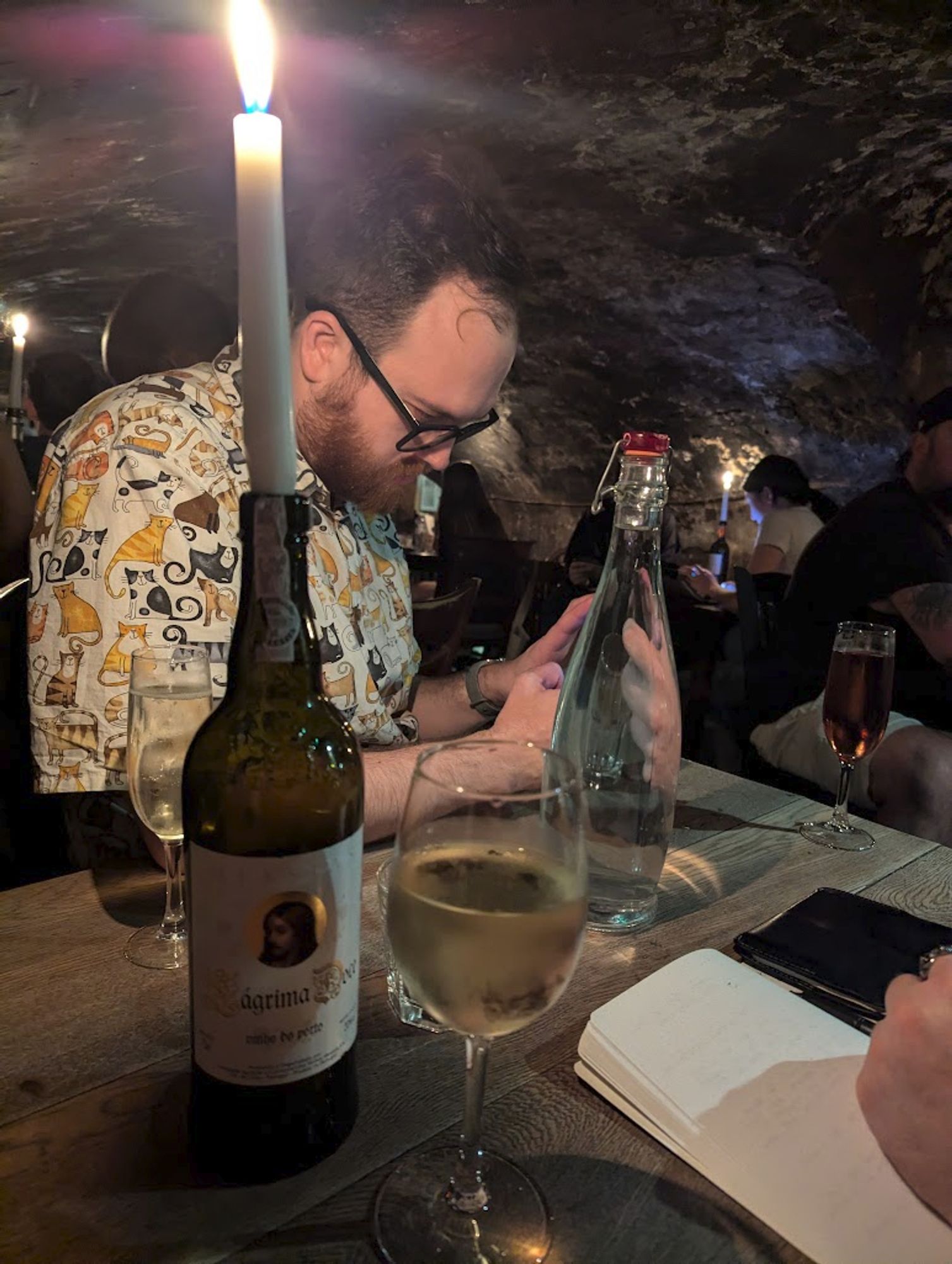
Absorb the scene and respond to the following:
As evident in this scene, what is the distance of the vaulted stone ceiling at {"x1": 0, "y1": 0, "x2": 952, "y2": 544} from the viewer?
10.0ft

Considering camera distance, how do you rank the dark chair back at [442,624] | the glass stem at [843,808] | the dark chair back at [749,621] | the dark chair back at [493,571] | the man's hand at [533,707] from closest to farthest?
the man's hand at [533,707]
the glass stem at [843,808]
the dark chair back at [442,624]
the dark chair back at [749,621]
the dark chair back at [493,571]

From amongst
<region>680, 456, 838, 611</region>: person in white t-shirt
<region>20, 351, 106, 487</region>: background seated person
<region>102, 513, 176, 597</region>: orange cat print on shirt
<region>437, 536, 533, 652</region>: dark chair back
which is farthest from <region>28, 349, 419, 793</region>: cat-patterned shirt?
<region>680, 456, 838, 611</region>: person in white t-shirt

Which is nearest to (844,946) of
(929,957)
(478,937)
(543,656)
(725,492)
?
(929,957)

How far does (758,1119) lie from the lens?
53 cm

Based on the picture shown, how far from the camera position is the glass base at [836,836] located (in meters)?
1.06

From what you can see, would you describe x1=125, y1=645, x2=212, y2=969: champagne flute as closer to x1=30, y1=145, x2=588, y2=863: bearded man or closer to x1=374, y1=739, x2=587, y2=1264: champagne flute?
x1=30, y1=145, x2=588, y2=863: bearded man

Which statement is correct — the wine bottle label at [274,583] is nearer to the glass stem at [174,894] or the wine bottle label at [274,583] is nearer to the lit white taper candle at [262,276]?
the lit white taper candle at [262,276]

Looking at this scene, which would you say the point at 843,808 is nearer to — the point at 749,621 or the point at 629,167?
the point at 749,621

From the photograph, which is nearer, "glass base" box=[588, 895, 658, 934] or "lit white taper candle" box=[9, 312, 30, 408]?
"glass base" box=[588, 895, 658, 934]

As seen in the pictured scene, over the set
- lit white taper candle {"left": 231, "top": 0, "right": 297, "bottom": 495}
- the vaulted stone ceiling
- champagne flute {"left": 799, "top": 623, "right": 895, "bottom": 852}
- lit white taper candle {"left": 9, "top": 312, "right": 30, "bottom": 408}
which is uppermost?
the vaulted stone ceiling

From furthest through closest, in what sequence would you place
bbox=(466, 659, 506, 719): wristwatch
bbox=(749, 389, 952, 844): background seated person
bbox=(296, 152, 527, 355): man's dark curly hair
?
bbox=(749, 389, 952, 844): background seated person
bbox=(466, 659, 506, 719): wristwatch
bbox=(296, 152, 527, 355): man's dark curly hair

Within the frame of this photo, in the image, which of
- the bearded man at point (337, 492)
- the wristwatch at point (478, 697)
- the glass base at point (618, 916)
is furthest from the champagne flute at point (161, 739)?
the wristwatch at point (478, 697)

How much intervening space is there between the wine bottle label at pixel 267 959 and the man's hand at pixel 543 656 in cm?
60

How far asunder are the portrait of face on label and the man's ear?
3.74 feet
